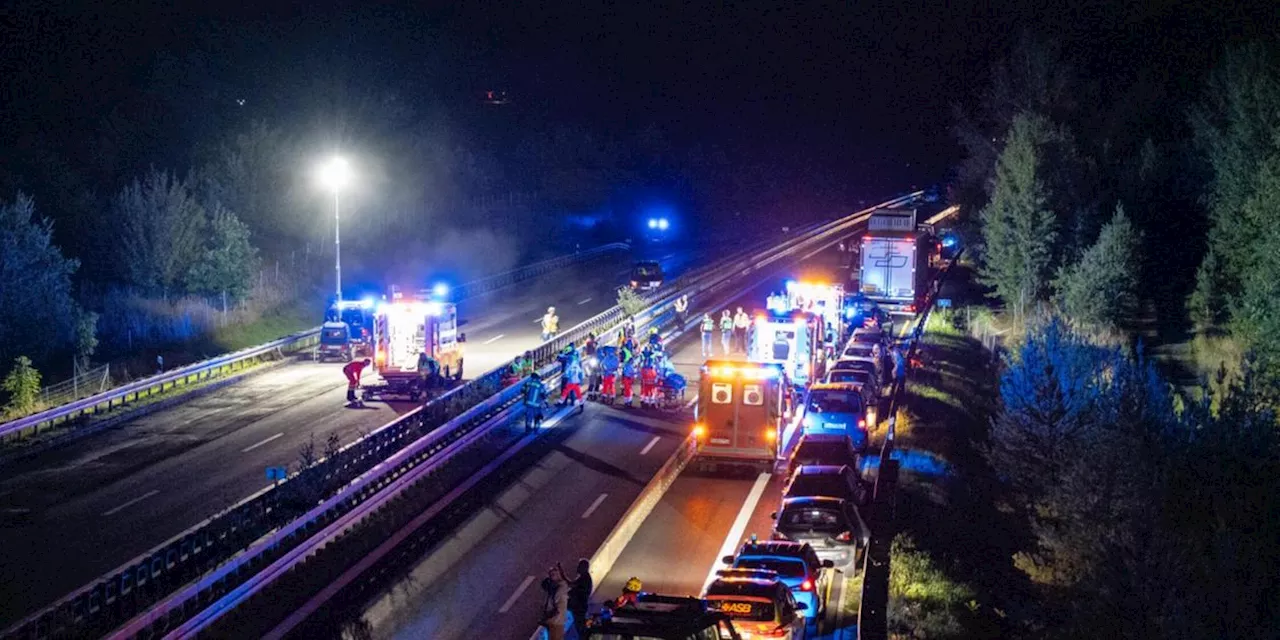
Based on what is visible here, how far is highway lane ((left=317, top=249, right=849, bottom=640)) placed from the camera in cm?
1788

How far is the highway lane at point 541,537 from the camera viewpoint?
17875 mm

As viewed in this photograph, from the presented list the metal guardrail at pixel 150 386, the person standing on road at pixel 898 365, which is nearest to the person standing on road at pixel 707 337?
the person standing on road at pixel 898 365

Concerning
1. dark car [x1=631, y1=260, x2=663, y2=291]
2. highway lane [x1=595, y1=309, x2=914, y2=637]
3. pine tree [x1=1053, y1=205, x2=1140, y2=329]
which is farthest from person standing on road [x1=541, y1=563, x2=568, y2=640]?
dark car [x1=631, y1=260, x2=663, y2=291]

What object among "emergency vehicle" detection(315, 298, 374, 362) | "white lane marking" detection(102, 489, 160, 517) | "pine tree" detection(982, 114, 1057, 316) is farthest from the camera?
"pine tree" detection(982, 114, 1057, 316)

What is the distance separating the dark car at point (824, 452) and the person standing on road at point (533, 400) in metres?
7.30

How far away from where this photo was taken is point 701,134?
141 metres

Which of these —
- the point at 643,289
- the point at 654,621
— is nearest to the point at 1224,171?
the point at 643,289

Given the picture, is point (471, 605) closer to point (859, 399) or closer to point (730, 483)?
point (730, 483)

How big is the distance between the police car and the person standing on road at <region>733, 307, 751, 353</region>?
26161 millimetres

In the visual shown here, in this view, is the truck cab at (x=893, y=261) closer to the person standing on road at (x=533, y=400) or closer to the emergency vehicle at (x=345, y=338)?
the emergency vehicle at (x=345, y=338)

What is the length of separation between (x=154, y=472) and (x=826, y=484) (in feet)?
46.5

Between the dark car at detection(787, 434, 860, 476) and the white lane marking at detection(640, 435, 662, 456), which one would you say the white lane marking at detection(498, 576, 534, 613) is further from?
the white lane marking at detection(640, 435, 662, 456)

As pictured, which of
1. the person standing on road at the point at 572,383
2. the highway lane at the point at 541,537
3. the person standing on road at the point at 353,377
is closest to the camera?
the highway lane at the point at 541,537

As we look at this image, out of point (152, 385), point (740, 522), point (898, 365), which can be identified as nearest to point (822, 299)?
point (898, 365)
